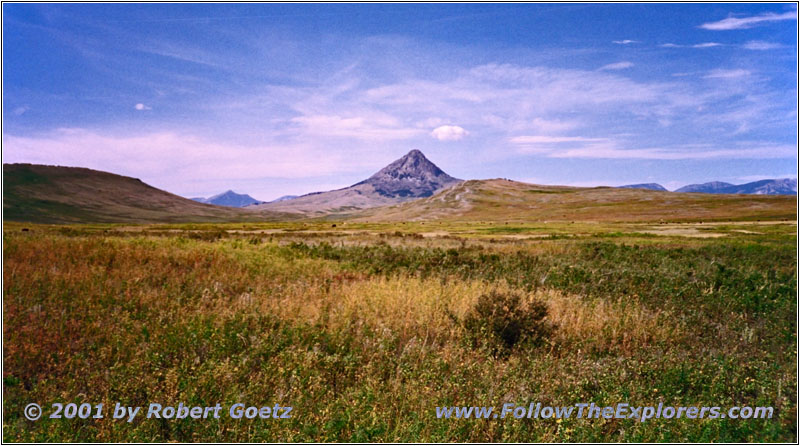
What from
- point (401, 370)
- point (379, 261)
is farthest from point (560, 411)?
point (379, 261)

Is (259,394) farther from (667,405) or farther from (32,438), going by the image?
(667,405)

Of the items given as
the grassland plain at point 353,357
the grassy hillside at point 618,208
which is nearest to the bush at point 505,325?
the grassland plain at point 353,357

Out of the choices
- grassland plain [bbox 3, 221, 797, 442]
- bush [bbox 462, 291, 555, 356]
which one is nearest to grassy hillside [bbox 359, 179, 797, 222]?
grassland plain [bbox 3, 221, 797, 442]

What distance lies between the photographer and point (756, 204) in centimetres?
12669

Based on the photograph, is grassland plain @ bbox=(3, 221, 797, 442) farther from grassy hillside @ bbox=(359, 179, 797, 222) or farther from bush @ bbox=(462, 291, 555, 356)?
grassy hillside @ bbox=(359, 179, 797, 222)

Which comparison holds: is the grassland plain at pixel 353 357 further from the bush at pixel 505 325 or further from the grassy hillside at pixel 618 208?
the grassy hillside at pixel 618 208

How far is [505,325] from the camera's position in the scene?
6.89m

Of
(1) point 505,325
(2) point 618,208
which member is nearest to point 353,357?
(1) point 505,325

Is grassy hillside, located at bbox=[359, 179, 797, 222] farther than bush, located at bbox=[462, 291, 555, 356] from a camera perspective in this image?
Yes

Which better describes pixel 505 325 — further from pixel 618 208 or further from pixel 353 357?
pixel 618 208

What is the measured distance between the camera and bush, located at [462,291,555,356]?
6.62m

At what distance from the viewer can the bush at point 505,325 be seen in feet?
21.7

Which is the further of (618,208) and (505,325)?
(618,208)

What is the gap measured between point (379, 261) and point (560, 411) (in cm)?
1314
